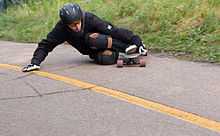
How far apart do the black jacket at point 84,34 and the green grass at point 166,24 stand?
3.35 feet

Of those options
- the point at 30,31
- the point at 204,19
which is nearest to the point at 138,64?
A: the point at 204,19

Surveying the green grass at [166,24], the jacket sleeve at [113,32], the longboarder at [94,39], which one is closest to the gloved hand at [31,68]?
the longboarder at [94,39]

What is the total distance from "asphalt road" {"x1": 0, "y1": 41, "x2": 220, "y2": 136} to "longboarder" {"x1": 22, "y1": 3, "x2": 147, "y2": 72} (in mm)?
216

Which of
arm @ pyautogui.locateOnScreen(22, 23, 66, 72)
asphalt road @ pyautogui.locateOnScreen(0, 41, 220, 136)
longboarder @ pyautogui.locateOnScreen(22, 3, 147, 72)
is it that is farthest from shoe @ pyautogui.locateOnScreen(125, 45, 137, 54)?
arm @ pyautogui.locateOnScreen(22, 23, 66, 72)

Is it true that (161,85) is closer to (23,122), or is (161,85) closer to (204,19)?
(23,122)

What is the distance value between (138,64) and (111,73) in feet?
1.77

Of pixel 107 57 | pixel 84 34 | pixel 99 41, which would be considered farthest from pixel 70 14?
pixel 107 57

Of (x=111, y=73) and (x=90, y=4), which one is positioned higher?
(x=90, y=4)

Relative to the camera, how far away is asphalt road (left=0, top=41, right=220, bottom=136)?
5.43 metres

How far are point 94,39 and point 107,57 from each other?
1.12 ft

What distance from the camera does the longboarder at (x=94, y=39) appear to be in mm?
8445

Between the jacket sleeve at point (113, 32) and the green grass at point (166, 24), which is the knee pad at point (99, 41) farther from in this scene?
the green grass at point (166, 24)

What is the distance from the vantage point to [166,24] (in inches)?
433

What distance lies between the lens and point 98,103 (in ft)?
21.0
